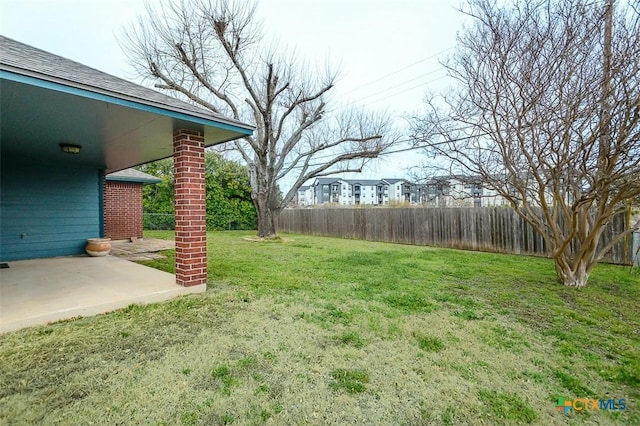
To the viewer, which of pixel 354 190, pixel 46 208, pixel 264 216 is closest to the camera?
pixel 46 208

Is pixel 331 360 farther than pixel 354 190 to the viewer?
No

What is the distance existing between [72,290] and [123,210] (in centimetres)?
837

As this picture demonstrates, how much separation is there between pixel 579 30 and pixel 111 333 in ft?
21.3

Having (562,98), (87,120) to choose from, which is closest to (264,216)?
(87,120)

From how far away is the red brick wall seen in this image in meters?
10.9

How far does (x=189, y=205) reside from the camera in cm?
402

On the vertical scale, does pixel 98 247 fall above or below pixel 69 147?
below

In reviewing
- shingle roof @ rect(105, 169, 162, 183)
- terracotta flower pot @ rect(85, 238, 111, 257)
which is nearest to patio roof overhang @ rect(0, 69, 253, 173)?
terracotta flower pot @ rect(85, 238, 111, 257)

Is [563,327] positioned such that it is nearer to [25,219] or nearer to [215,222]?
[25,219]

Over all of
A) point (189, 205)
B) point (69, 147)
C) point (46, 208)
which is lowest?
point (189, 205)

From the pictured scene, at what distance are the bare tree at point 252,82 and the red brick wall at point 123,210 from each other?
4.02 metres

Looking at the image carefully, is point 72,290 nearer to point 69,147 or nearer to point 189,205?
point 189,205
